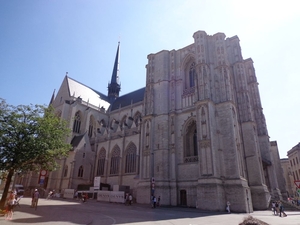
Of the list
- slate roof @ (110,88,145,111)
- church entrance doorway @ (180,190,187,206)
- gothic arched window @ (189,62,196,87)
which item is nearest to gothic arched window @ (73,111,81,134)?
slate roof @ (110,88,145,111)

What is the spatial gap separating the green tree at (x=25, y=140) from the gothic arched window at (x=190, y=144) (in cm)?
1369

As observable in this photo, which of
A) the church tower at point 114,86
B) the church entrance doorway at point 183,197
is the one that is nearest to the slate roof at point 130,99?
the church tower at point 114,86

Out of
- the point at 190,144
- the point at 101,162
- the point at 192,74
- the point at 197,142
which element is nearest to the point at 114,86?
the point at 101,162

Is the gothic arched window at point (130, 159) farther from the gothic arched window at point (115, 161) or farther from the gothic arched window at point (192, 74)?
the gothic arched window at point (192, 74)

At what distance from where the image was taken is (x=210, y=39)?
2830cm

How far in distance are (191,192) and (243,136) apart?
1018 centimetres

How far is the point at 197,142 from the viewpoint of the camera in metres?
23.6

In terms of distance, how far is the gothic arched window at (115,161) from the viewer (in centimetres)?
3544

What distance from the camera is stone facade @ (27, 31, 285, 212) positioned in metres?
21.7

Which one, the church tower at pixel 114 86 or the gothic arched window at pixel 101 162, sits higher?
the church tower at pixel 114 86

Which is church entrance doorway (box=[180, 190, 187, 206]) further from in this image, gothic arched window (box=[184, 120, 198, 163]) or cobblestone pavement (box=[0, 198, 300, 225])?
cobblestone pavement (box=[0, 198, 300, 225])

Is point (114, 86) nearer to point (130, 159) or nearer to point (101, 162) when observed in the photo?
point (101, 162)

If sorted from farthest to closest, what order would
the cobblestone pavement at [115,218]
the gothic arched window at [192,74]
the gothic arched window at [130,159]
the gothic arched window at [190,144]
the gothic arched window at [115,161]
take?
the gothic arched window at [115,161], the gothic arched window at [130,159], the gothic arched window at [192,74], the gothic arched window at [190,144], the cobblestone pavement at [115,218]

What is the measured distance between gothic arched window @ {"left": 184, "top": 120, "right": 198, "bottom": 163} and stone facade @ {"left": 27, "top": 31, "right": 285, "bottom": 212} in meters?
0.12
